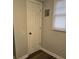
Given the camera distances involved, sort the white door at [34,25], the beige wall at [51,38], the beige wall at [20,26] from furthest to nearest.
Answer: the white door at [34,25] → the beige wall at [51,38] → the beige wall at [20,26]

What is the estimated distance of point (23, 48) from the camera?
10.2 feet

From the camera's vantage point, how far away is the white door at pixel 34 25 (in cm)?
342

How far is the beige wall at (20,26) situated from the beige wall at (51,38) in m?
1.00

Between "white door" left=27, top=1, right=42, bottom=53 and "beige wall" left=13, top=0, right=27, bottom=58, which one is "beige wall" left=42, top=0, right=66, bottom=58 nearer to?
"white door" left=27, top=1, right=42, bottom=53

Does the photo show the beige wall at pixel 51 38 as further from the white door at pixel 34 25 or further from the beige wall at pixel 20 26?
the beige wall at pixel 20 26

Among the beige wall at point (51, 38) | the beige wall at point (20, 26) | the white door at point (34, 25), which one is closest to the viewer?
the beige wall at point (20, 26)

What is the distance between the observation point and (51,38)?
11.6 ft

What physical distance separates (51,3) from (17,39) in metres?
1.90

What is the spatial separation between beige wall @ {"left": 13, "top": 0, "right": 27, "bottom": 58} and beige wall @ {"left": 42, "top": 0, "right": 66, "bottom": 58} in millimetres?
1003

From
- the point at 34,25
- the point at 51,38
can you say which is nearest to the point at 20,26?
the point at 34,25

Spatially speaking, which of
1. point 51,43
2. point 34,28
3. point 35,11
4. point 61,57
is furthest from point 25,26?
point 61,57

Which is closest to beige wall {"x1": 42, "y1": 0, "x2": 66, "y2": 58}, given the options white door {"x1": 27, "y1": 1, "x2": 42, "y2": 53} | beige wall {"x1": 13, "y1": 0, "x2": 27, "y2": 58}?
white door {"x1": 27, "y1": 1, "x2": 42, "y2": 53}

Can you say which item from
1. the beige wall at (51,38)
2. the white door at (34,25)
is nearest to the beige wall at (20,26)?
the white door at (34,25)
